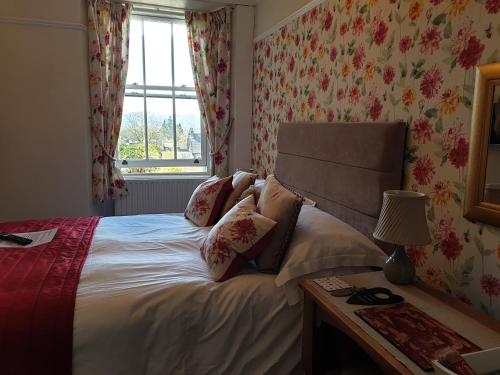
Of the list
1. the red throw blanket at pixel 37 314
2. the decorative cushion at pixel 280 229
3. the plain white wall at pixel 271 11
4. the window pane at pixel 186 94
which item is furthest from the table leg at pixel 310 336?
the window pane at pixel 186 94

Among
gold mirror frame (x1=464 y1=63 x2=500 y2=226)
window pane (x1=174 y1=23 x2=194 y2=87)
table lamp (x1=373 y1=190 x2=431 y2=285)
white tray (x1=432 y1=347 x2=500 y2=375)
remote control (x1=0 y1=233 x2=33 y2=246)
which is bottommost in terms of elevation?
remote control (x1=0 y1=233 x2=33 y2=246)

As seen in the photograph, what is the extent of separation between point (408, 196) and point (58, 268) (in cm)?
154

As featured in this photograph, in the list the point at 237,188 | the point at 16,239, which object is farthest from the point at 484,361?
the point at 16,239

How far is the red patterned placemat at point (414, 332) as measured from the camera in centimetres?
104

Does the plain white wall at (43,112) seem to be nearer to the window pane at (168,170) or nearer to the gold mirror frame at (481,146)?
the window pane at (168,170)

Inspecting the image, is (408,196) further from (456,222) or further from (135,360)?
(135,360)

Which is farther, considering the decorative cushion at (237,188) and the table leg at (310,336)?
the decorative cushion at (237,188)

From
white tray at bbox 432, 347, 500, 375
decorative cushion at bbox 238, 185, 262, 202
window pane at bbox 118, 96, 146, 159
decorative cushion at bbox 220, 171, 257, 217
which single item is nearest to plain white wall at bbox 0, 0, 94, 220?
window pane at bbox 118, 96, 146, 159

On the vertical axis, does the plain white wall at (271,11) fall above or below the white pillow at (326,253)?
above

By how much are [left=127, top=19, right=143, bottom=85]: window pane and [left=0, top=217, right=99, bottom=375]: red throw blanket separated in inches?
97.4

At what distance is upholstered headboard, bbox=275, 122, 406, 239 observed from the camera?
1.72 meters

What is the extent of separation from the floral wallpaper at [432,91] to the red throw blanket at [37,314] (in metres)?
1.45

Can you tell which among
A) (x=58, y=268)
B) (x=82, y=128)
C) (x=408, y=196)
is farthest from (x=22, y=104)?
(x=408, y=196)

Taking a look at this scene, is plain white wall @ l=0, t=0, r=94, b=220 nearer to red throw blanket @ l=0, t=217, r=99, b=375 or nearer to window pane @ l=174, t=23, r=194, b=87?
window pane @ l=174, t=23, r=194, b=87
